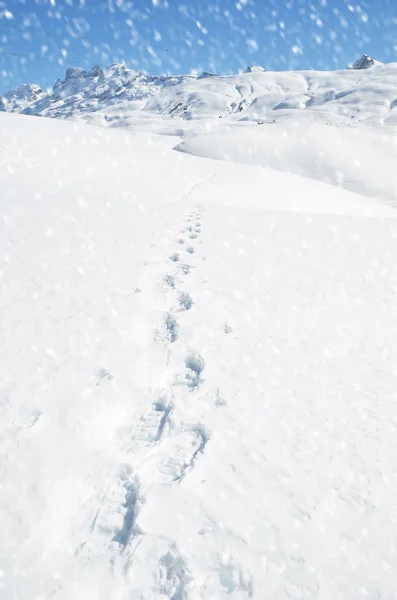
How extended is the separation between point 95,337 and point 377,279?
193 inches

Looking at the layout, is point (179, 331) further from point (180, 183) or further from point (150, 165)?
point (150, 165)

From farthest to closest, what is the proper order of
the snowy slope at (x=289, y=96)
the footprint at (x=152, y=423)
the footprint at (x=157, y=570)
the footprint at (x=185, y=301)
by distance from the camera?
the snowy slope at (x=289, y=96) → the footprint at (x=185, y=301) → the footprint at (x=152, y=423) → the footprint at (x=157, y=570)

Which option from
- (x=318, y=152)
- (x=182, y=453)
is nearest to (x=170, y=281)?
(x=182, y=453)

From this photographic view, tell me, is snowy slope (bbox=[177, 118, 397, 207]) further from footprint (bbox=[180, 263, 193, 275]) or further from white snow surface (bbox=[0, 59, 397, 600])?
footprint (bbox=[180, 263, 193, 275])

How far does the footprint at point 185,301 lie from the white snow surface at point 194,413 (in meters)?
0.05

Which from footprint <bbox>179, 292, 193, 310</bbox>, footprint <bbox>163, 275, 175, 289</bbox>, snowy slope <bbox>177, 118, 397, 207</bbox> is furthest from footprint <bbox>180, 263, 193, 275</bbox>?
snowy slope <bbox>177, 118, 397, 207</bbox>

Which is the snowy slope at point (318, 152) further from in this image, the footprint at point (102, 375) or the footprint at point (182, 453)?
the footprint at point (182, 453)

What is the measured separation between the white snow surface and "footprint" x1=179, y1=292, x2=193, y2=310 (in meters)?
0.05

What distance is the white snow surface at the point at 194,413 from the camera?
237cm

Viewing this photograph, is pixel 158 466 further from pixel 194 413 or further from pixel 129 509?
pixel 194 413

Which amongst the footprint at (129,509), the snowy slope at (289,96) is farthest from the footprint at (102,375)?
the snowy slope at (289,96)

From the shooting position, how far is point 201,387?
3.89 m

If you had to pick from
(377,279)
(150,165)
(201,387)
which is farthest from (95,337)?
(150,165)

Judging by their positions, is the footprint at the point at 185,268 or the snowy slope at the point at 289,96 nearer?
the footprint at the point at 185,268
